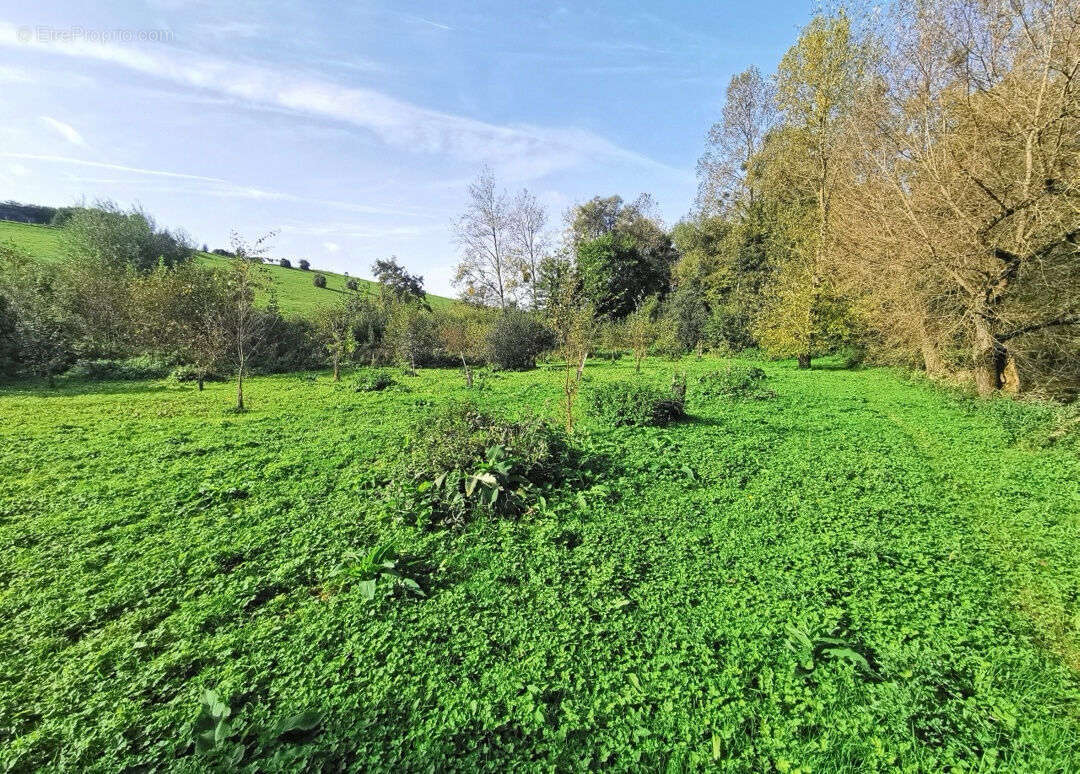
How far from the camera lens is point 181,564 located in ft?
15.7

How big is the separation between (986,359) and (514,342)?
1950 cm

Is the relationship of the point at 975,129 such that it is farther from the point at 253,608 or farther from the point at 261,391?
the point at 261,391

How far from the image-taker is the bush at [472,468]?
5707 mm

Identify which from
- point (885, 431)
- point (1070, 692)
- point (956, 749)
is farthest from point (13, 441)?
point (885, 431)

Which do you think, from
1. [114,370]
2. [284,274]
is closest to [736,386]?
[114,370]

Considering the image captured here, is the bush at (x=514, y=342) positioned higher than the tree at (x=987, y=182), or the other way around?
the tree at (x=987, y=182)

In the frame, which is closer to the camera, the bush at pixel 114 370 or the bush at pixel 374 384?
the bush at pixel 374 384

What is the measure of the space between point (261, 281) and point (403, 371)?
9.51m

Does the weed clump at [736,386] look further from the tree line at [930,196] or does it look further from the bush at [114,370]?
the bush at [114,370]

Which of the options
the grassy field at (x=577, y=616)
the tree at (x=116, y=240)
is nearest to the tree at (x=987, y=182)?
the grassy field at (x=577, y=616)

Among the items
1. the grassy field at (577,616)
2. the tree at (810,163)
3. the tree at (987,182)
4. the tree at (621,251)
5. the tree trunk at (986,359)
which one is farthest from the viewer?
the tree at (621,251)

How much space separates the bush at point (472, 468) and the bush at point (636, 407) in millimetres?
2490

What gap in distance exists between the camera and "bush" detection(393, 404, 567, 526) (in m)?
5.71

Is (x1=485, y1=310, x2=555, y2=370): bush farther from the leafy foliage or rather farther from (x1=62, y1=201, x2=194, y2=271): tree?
(x1=62, y1=201, x2=194, y2=271): tree
